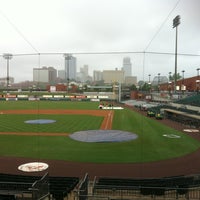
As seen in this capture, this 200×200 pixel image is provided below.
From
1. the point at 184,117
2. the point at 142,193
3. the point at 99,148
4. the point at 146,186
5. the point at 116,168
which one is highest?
the point at 184,117

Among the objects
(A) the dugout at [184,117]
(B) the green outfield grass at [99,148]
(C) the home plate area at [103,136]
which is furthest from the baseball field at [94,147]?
(A) the dugout at [184,117]

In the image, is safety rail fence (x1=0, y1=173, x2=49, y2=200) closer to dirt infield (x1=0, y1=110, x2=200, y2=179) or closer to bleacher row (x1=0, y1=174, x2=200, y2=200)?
bleacher row (x1=0, y1=174, x2=200, y2=200)

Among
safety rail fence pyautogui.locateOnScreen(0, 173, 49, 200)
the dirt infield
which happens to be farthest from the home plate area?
safety rail fence pyautogui.locateOnScreen(0, 173, 49, 200)

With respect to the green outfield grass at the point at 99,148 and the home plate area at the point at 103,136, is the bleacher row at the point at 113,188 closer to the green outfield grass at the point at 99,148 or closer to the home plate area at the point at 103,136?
the green outfield grass at the point at 99,148

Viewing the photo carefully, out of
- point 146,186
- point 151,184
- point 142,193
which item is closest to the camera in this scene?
point 142,193

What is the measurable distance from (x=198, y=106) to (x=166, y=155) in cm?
2415

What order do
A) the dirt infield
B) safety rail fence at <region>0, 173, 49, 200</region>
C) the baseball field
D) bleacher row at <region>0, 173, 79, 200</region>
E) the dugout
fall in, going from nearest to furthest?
1. safety rail fence at <region>0, 173, 49, 200</region>
2. bleacher row at <region>0, 173, 79, 200</region>
3. the dirt infield
4. the baseball field
5. the dugout

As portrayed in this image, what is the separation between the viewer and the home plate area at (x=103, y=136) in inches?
1140

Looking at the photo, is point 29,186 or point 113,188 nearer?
point 113,188

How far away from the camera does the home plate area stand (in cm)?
2896

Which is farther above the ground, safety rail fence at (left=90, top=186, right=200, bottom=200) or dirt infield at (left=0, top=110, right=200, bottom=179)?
safety rail fence at (left=90, top=186, right=200, bottom=200)

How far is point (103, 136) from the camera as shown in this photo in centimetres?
3095

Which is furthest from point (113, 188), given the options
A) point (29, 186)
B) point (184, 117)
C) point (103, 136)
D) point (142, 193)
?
point (184, 117)

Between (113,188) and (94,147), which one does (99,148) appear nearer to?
(94,147)
